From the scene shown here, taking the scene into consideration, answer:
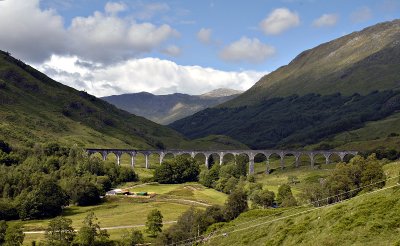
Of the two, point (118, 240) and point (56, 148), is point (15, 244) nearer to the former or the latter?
point (118, 240)

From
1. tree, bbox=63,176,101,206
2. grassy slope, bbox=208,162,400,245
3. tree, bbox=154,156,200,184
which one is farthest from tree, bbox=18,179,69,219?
grassy slope, bbox=208,162,400,245

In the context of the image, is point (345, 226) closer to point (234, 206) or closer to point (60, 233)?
point (234, 206)

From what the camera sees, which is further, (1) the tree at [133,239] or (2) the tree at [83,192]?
(2) the tree at [83,192]

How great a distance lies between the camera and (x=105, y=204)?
127 m

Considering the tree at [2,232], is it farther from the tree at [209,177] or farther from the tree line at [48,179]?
the tree at [209,177]

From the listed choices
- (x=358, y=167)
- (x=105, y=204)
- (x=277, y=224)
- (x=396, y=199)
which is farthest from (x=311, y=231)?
(x=105, y=204)

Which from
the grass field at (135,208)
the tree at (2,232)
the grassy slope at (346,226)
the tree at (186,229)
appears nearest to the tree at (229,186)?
the grass field at (135,208)

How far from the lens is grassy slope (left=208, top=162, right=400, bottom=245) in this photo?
34312 millimetres

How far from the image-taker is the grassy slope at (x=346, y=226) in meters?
34.3

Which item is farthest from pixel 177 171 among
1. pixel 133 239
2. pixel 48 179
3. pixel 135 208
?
pixel 133 239

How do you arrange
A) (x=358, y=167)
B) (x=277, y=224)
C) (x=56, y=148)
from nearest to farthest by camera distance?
1. (x=277, y=224)
2. (x=358, y=167)
3. (x=56, y=148)

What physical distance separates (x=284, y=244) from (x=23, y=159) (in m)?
143

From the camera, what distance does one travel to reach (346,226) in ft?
124

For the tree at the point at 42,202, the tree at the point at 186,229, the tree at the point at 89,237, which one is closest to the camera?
the tree at the point at 186,229
